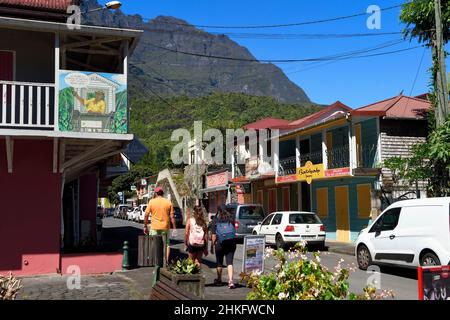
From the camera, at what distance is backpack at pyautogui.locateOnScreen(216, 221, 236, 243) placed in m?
9.95

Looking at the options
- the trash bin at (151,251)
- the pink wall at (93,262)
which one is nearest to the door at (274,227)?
the trash bin at (151,251)

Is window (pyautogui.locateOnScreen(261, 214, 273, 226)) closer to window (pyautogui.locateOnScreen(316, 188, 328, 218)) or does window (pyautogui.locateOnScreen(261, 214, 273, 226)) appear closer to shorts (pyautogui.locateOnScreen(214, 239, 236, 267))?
window (pyautogui.locateOnScreen(316, 188, 328, 218))

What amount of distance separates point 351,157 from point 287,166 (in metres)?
7.98

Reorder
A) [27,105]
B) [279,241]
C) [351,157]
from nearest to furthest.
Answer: [27,105], [279,241], [351,157]

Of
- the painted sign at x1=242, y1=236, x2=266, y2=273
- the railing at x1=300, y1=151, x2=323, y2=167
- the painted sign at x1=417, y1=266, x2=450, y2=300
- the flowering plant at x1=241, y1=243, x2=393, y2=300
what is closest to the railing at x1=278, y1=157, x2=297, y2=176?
the railing at x1=300, y1=151, x2=323, y2=167

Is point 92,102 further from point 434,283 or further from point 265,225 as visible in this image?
point 265,225

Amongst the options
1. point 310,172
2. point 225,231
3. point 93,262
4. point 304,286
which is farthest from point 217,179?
point 304,286

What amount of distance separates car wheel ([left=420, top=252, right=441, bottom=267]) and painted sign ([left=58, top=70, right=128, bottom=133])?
7.36 metres

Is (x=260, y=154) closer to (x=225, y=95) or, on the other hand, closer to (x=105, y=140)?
(x=105, y=140)

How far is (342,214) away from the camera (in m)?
23.8

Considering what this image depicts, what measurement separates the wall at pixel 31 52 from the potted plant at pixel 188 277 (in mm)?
6868

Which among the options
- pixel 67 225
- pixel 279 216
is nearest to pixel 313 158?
pixel 279 216

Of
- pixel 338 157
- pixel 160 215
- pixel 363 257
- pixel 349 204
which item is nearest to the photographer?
pixel 160 215
